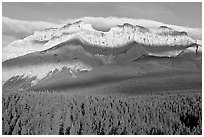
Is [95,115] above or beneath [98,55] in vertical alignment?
beneath

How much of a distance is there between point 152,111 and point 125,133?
270cm

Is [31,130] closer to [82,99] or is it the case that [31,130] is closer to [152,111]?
[82,99]

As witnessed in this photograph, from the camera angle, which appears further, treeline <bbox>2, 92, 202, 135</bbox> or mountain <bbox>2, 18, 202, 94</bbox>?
mountain <bbox>2, 18, 202, 94</bbox>

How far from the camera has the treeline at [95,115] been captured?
942 cm

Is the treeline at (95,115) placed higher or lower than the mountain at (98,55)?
lower

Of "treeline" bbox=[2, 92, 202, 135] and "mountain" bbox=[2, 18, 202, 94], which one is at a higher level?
"mountain" bbox=[2, 18, 202, 94]

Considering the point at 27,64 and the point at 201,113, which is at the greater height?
the point at 27,64

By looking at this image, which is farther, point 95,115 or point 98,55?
point 98,55

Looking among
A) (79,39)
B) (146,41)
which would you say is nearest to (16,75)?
(79,39)

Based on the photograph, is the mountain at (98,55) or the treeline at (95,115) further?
the mountain at (98,55)

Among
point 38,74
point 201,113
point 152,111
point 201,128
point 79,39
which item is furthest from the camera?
point 79,39

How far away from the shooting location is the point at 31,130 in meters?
9.27

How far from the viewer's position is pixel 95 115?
37.3 feet

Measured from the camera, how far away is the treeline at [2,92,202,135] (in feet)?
30.9
